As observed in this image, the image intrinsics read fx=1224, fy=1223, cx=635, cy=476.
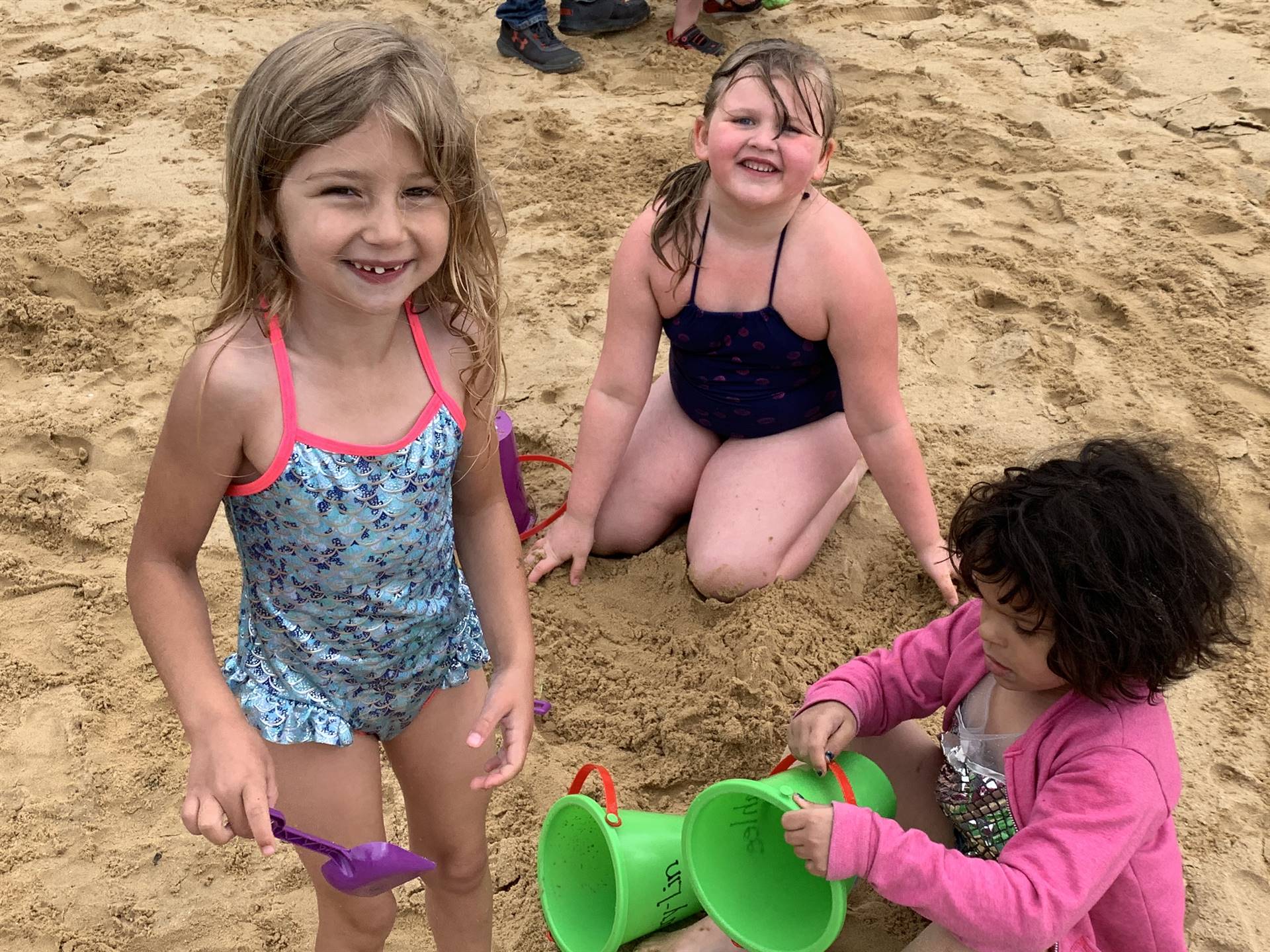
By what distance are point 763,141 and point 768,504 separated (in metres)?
0.73

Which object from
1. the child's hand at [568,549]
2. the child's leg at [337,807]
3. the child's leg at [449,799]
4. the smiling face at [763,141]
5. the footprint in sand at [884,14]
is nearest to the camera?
the child's leg at [337,807]

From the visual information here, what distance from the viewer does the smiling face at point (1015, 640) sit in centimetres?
150

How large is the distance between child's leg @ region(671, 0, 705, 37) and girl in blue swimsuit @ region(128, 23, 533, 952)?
351cm

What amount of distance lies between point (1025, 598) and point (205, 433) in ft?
3.21

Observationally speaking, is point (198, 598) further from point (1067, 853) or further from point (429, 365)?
point (1067, 853)

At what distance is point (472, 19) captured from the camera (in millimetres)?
5082

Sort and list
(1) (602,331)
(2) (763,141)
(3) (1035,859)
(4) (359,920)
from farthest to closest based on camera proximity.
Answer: (1) (602,331) → (2) (763,141) → (4) (359,920) → (3) (1035,859)

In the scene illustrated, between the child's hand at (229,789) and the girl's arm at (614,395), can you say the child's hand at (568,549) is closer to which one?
the girl's arm at (614,395)

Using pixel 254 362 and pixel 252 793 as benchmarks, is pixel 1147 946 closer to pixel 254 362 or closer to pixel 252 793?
pixel 252 793

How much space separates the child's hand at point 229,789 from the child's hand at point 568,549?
51.1 inches

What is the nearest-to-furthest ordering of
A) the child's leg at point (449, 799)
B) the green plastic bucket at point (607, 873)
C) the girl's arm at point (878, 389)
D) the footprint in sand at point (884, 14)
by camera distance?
the child's leg at point (449, 799), the green plastic bucket at point (607, 873), the girl's arm at point (878, 389), the footprint in sand at point (884, 14)

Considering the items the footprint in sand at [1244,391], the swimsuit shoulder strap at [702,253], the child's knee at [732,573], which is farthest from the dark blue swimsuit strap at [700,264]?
the footprint in sand at [1244,391]

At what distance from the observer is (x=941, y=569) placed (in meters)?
2.41

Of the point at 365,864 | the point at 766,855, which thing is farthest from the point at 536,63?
the point at 365,864
